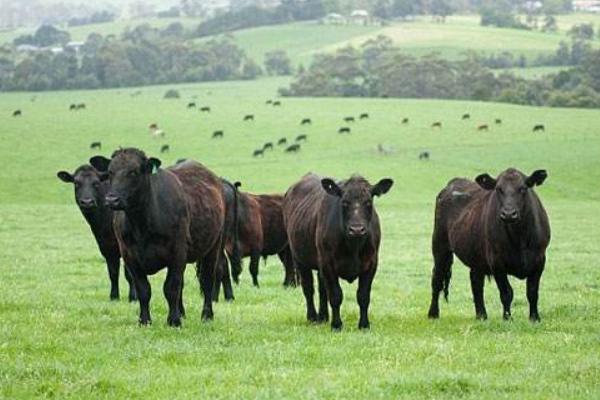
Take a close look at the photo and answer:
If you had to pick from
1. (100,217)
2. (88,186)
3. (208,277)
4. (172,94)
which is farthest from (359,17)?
(208,277)

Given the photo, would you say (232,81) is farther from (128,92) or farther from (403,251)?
(403,251)

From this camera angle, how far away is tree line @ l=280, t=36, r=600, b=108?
11025cm

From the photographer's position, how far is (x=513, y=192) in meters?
13.7

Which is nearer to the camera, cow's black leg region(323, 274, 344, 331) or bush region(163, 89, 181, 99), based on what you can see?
cow's black leg region(323, 274, 344, 331)

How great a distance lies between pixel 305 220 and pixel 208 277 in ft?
5.46

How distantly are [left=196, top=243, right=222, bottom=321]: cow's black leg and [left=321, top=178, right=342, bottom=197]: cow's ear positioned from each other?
8.10 ft

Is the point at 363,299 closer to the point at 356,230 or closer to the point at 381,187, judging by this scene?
the point at 356,230

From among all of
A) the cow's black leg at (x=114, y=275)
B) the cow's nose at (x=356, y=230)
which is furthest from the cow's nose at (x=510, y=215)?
the cow's black leg at (x=114, y=275)

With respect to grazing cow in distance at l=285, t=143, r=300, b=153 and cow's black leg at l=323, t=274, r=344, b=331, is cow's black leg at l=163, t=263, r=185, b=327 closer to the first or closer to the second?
cow's black leg at l=323, t=274, r=344, b=331

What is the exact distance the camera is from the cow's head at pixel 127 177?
13.1 metres

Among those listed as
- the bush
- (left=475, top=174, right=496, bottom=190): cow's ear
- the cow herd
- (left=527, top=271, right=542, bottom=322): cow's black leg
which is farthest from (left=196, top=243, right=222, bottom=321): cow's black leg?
the bush

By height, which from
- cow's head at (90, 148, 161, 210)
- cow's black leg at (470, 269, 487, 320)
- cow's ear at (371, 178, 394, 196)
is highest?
cow's head at (90, 148, 161, 210)

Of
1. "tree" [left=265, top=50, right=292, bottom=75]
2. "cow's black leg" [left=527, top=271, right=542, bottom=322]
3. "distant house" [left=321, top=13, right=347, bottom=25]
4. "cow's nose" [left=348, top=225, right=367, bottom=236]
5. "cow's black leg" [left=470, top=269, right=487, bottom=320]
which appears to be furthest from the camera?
"distant house" [left=321, top=13, right=347, bottom=25]

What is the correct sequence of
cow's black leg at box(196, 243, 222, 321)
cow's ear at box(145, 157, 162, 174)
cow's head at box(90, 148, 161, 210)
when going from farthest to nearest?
cow's black leg at box(196, 243, 222, 321) < cow's ear at box(145, 157, 162, 174) < cow's head at box(90, 148, 161, 210)
